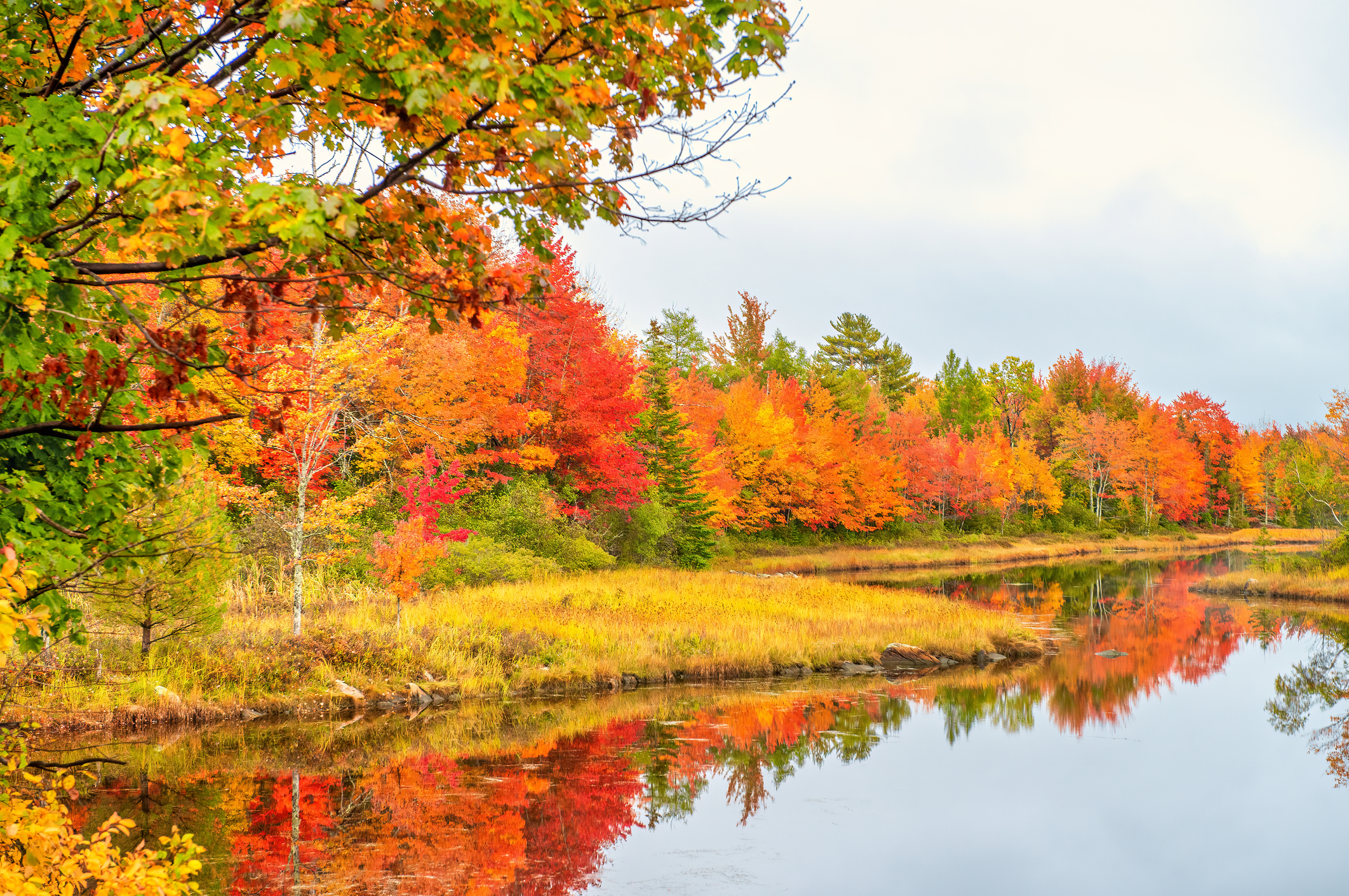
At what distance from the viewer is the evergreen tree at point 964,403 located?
67500 millimetres

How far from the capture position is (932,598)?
2731 cm

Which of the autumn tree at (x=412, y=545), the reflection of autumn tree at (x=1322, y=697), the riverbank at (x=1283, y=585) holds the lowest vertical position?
the reflection of autumn tree at (x=1322, y=697)

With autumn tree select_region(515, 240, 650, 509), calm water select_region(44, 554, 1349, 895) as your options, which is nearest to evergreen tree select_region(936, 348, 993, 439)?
autumn tree select_region(515, 240, 650, 509)

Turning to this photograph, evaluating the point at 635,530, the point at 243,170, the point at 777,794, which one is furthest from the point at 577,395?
the point at 243,170

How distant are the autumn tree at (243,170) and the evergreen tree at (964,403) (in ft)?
208

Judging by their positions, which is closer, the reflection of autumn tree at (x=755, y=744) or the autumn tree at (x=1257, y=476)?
the reflection of autumn tree at (x=755, y=744)

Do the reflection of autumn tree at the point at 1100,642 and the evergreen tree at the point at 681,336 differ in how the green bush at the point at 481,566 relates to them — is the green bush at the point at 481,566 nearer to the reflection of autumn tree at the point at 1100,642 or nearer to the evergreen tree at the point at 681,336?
the reflection of autumn tree at the point at 1100,642

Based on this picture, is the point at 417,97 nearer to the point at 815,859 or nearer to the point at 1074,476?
the point at 815,859

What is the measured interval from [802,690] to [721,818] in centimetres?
664

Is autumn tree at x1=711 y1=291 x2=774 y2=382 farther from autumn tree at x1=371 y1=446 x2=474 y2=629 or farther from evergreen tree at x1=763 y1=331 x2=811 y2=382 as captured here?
autumn tree at x1=371 y1=446 x2=474 y2=629

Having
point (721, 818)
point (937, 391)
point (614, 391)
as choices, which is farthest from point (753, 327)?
point (721, 818)

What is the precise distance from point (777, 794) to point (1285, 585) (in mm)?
28633

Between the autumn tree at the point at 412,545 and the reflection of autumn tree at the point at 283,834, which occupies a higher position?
the autumn tree at the point at 412,545

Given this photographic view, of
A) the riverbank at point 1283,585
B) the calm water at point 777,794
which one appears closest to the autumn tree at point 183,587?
the calm water at point 777,794
